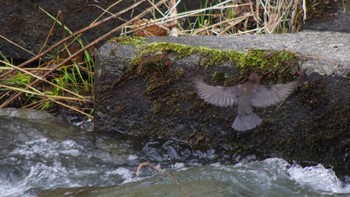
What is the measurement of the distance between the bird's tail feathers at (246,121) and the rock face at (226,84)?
0.08 meters

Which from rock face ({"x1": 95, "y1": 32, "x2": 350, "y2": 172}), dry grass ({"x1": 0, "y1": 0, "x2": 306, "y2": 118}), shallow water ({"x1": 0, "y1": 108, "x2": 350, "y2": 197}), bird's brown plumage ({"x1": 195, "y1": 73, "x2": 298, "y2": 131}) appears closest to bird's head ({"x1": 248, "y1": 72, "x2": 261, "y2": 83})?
bird's brown plumage ({"x1": 195, "y1": 73, "x2": 298, "y2": 131})

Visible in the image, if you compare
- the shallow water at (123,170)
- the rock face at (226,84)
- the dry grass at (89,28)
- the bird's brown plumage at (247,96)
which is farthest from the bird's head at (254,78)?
the dry grass at (89,28)

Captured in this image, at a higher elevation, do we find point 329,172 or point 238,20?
point 238,20

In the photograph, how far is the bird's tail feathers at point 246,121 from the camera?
3.85 metres

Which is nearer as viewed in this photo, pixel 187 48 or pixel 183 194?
pixel 183 194

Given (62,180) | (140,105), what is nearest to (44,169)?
(62,180)

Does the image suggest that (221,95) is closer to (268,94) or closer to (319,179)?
(268,94)

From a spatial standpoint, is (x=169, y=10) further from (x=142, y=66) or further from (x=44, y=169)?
(x=44, y=169)

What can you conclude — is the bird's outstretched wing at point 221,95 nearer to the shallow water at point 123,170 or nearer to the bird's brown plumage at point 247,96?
the bird's brown plumage at point 247,96

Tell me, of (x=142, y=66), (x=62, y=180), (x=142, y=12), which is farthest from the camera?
(x=142, y=12)

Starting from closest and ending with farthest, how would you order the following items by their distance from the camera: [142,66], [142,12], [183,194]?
[183,194]
[142,66]
[142,12]

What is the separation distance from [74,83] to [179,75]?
3.32 feet

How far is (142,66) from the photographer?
4.11 meters

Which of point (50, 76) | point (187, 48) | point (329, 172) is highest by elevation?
point (187, 48)
